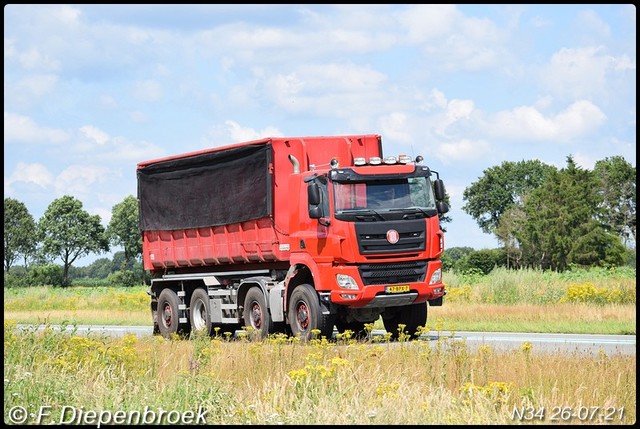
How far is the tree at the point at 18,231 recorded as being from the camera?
121438 mm

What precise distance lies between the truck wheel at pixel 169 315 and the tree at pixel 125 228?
91.5 meters

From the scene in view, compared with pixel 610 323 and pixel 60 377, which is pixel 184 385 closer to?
pixel 60 377

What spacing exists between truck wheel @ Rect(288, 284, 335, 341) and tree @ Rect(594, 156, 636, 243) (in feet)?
284

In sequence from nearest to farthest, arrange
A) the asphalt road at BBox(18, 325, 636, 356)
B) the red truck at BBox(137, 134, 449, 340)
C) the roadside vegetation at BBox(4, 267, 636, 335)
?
the asphalt road at BBox(18, 325, 636, 356) → the red truck at BBox(137, 134, 449, 340) → the roadside vegetation at BBox(4, 267, 636, 335)

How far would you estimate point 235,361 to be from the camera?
15.1 metres

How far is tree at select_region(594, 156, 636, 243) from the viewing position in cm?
10850

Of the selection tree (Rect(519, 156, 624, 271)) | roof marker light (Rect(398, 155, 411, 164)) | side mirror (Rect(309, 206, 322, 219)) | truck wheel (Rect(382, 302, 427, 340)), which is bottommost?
truck wheel (Rect(382, 302, 427, 340))

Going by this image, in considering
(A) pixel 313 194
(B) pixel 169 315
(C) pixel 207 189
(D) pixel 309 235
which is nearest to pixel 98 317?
(B) pixel 169 315

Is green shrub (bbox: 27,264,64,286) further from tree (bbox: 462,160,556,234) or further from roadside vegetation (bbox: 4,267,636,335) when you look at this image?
roadside vegetation (bbox: 4,267,636,335)

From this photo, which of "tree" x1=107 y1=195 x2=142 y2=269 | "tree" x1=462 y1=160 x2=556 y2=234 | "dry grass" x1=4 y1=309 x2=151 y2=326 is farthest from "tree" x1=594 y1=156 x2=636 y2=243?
"dry grass" x1=4 y1=309 x2=151 y2=326

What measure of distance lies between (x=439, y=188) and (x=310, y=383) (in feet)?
34.0

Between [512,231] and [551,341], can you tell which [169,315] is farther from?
[512,231]

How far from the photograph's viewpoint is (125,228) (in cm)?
11950

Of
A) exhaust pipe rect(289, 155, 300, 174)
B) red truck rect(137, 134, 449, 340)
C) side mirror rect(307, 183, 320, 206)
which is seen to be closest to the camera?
side mirror rect(307, 183, 320, 206)
